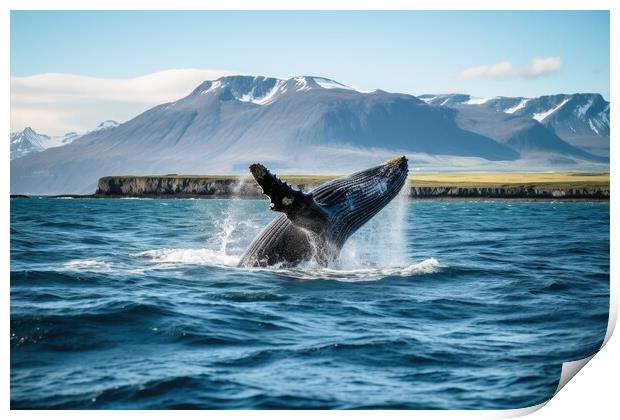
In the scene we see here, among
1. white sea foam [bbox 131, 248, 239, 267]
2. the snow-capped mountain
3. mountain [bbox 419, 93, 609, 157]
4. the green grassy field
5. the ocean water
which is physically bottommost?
the ocean water

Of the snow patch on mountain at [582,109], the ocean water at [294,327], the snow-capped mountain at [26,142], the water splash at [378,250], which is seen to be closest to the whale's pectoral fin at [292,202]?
the ocean water at [294,327]

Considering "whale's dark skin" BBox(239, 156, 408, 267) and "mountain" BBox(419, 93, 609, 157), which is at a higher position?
"mountain" BBox(419, 93, 609, 157)

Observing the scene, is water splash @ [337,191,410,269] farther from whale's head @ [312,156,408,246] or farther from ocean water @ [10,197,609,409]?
whale's head @ [312,156,408,246]

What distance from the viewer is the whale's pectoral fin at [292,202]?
26.4ft

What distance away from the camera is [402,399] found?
620cm

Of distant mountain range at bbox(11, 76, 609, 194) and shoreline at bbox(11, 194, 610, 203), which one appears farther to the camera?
shoreline at bbox(11, 194, 610, 203)

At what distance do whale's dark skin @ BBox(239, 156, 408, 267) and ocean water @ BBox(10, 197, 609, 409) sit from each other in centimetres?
26

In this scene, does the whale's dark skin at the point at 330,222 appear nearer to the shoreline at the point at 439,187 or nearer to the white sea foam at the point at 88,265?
the shoreline at the point at 439,187

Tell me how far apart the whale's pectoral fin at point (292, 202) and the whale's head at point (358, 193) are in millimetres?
360

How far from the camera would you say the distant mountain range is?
11.3 m

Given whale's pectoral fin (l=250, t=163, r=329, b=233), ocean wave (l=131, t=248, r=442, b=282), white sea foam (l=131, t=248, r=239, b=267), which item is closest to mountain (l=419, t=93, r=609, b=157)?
ocean wave (l=131, t=248, r=442, b=282)
